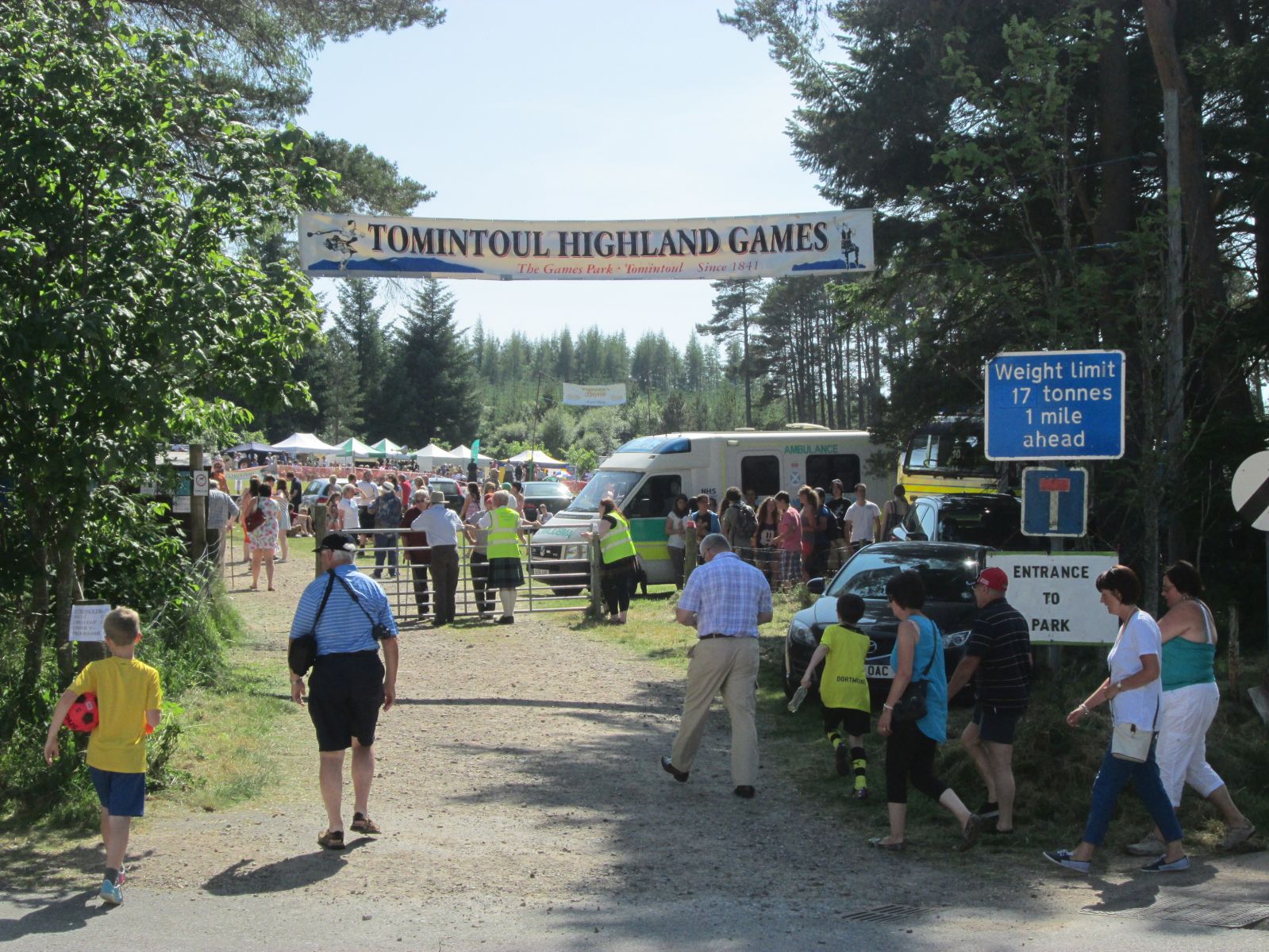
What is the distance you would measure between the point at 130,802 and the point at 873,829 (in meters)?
4.27

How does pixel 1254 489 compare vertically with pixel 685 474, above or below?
below

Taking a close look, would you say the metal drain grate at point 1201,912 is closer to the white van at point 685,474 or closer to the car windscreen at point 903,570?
the car windscreen at point 903,570

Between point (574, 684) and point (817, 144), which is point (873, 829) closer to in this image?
point (574, 684)

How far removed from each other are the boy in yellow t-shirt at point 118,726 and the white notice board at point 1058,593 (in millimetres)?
5492

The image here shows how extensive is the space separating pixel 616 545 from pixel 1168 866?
35.6 ft

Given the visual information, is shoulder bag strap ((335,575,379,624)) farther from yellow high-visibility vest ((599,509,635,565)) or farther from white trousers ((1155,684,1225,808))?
yellow high-visibility vest ((599,509,635,565))

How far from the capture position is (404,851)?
7.06 metres

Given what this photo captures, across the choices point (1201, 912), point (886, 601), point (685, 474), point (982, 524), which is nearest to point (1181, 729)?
point (1201, 912)

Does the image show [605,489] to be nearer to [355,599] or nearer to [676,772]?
[676,772]

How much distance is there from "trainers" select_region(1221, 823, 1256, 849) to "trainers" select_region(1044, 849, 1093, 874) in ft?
2.80

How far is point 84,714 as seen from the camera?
20.3 feet

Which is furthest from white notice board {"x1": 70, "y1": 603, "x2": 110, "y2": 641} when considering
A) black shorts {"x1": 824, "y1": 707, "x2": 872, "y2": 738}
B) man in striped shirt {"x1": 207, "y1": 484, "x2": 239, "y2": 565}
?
man in striped shirt {"x1": 207, "y1": 484, "x2": 239, "y2": 565}

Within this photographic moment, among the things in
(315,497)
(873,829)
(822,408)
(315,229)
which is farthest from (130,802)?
(822,408)

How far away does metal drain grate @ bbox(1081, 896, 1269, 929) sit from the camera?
19.4 feet
